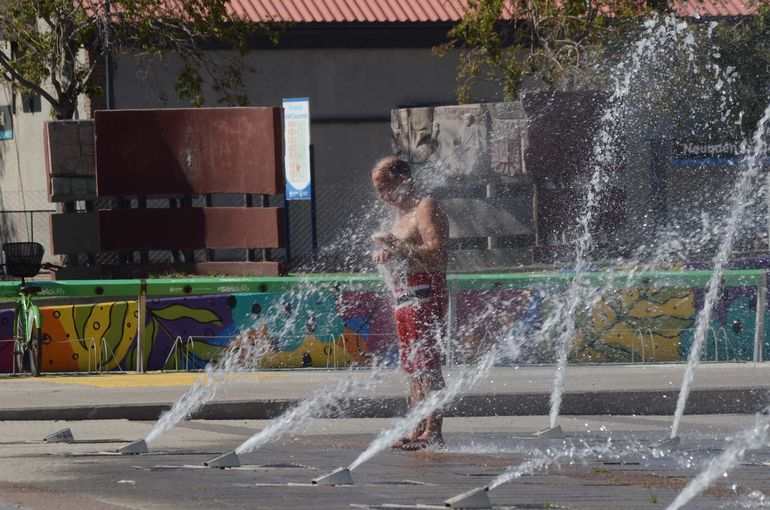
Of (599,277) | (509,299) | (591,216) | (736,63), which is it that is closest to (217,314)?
(509,299)

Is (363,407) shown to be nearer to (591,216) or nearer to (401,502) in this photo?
(401,502)

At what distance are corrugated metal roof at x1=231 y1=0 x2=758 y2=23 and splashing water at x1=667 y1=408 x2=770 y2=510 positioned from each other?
2428 centimetres

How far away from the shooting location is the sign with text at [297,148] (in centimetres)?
2405

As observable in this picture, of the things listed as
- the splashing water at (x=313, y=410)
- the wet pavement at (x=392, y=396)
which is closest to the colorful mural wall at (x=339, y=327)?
the wet pavement at (x=392, y=396)

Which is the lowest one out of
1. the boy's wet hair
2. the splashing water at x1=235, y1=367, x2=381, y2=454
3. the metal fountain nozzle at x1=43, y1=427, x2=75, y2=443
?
the splashing water at x1=235, y1=367, x2=381, y2=454

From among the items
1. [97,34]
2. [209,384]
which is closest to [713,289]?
[209,384]

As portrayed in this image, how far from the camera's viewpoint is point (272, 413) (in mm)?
10586

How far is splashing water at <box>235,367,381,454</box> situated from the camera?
9141 millimetres

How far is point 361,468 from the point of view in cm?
760

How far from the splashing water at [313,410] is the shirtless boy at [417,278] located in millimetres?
1005

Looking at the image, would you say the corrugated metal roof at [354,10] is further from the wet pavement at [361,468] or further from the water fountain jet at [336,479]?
the water fountain jet at [336,479]

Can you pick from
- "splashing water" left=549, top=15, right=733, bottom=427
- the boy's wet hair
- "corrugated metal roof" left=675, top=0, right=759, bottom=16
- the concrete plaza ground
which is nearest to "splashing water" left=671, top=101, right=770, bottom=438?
the concrete plaza ground

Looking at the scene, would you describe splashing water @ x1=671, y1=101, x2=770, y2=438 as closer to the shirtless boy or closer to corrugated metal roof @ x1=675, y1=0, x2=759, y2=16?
the shirtless boy

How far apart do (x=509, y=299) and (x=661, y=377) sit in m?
2.49
